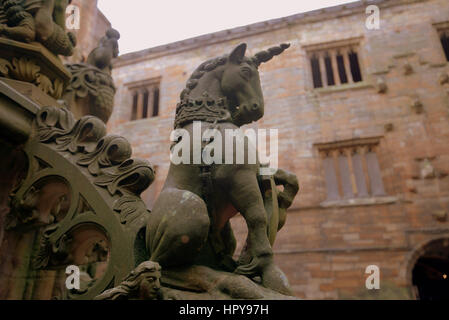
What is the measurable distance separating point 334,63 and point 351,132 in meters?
2.79

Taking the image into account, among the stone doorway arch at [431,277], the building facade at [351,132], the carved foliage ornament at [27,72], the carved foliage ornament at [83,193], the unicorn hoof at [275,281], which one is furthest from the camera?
the stone doorway arch at [431,277]

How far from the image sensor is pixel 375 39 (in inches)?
462

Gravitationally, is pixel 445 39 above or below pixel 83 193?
above

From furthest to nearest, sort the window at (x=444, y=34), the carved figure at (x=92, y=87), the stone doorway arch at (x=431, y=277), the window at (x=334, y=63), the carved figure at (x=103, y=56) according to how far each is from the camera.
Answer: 1. the window at (x=334, y=63)
2. the window at (x=444, y=34)
3. the stone doorway arch at (x=431, y=277)
4. the carved figure at (x=103, y=56)
5. the carved figure at (x=92, y=87)

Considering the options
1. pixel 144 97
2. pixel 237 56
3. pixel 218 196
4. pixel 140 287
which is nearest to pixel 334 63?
pixel 144 97

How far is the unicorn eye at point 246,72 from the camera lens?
1948mm

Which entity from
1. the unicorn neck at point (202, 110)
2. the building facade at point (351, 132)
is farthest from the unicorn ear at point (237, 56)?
the building facade at point (351, 132)

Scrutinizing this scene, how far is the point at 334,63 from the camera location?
472 inches

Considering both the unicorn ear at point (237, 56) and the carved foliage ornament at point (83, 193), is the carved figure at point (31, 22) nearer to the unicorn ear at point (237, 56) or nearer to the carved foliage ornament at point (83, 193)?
the carved foliage ornament at point (83, 193)

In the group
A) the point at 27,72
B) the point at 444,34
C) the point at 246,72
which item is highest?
the point at 444,34

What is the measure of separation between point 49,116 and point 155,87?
40.8 ft

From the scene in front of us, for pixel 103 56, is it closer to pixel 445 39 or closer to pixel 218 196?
pixel 218 196

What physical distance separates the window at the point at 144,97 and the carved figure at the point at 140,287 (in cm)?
1301
